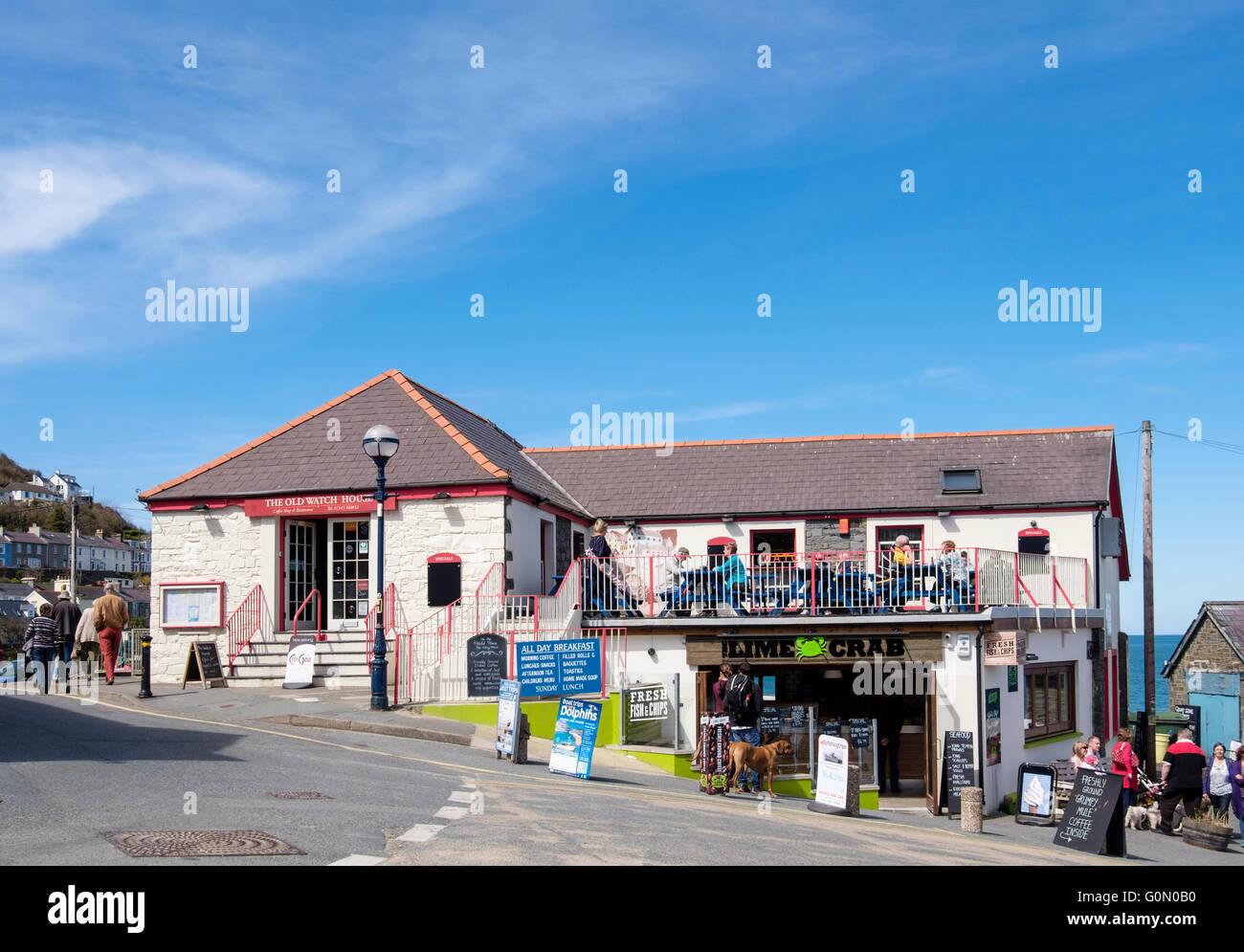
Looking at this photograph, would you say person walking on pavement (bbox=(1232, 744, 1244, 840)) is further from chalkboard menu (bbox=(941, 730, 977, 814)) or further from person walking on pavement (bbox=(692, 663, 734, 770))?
person walking on pavement (bbox=(692, 663, 734, 770))

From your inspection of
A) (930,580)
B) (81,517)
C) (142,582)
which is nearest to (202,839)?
(930,580)

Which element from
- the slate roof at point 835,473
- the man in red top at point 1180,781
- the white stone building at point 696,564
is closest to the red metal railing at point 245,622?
the white stone building at point 696,564

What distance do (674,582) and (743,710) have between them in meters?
4.77

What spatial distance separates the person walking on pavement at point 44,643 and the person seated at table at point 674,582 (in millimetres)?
Answer: 10963

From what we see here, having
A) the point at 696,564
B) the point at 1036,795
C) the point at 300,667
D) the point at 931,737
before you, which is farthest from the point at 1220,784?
the point at 300,667

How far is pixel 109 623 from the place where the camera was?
70.3 feet

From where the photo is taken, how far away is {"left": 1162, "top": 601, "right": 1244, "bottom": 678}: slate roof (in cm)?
3328

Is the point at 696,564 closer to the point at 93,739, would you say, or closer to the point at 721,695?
the point at 721,695

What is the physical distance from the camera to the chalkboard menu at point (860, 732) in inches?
707

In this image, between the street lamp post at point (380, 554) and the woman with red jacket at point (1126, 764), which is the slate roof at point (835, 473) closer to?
the woman with red jacket at point (1126, 764)

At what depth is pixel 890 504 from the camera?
27.9m

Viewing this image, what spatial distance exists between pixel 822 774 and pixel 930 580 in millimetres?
5106
